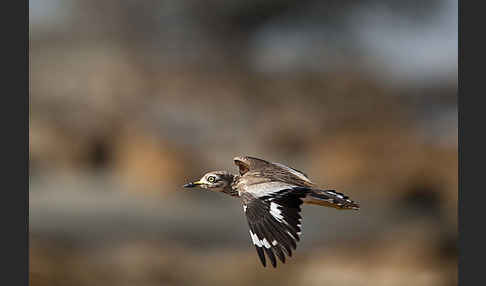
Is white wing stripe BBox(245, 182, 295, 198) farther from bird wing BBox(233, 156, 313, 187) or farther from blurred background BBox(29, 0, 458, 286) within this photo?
blurred background BBox(29, 0, 458, 286)

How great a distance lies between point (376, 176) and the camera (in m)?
4.95

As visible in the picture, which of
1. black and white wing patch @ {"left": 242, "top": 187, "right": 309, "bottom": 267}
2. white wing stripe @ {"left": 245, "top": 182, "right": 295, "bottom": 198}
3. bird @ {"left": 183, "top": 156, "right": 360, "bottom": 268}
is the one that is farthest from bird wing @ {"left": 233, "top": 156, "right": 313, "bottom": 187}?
black and white wing patch @ {"left": 242, "top": 187, "right": 309, "bottom": 267}

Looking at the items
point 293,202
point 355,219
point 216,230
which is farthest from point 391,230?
point 293,202

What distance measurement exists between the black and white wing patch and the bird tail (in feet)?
1.03

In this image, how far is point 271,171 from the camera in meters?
3.22

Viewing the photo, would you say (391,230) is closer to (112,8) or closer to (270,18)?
(270,18)

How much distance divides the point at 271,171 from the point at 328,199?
293mm

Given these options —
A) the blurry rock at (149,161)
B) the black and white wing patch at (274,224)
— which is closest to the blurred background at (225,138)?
the blurry rock at (149,161)

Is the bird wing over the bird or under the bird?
over

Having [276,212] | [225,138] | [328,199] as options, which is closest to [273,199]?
[276,212]

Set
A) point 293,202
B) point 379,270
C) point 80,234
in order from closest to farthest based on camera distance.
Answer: point 293,202 < point 80,234 < point 379,270

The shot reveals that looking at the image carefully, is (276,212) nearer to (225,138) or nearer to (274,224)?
(274,224)

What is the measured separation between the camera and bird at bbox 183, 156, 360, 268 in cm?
255

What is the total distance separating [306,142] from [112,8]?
4.82 feet
